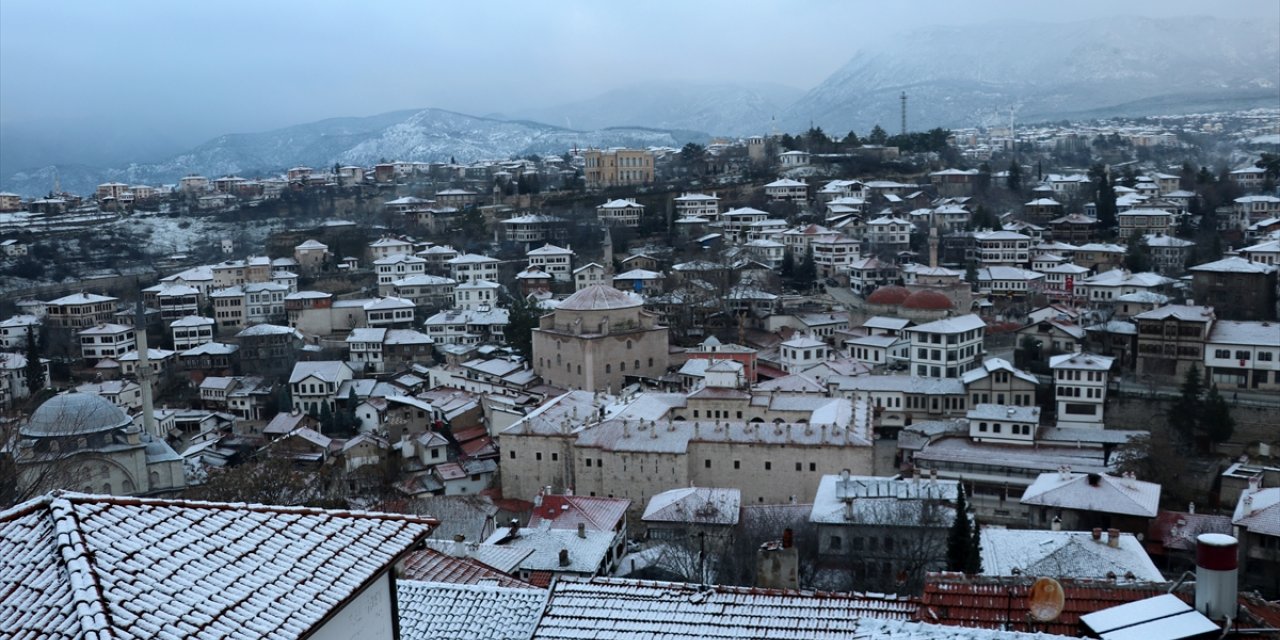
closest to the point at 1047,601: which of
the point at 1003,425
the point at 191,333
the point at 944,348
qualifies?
the point at 1003,425

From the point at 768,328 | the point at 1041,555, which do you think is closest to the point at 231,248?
the point at 768,328

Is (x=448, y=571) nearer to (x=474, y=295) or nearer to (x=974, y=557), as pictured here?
(x=974, y=557)

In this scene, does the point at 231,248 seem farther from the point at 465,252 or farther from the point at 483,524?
the point at 483,524

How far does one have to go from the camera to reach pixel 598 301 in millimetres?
22266

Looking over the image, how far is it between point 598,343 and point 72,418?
958 centimetres

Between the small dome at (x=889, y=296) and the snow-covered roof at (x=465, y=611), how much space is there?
20.0 meters

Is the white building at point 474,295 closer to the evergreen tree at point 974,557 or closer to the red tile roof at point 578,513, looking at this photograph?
the red tile roof at point 578,513

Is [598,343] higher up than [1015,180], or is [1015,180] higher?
[1015,180]

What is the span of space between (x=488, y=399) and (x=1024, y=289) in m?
14.7

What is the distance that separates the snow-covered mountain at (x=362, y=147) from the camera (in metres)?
118

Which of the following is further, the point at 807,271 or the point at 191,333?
the point at 807,271

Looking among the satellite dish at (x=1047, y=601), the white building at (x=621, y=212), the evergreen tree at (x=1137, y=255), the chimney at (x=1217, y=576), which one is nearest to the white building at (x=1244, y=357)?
the evergreen tree at (x=1137, y=255)

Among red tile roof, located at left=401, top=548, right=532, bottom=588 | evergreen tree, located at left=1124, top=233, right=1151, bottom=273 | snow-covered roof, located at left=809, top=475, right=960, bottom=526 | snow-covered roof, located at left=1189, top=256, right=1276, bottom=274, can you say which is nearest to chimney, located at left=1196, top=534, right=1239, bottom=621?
red tile roof, located at left=401, top=548, right=532, bottom=588

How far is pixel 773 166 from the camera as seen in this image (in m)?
45.8
